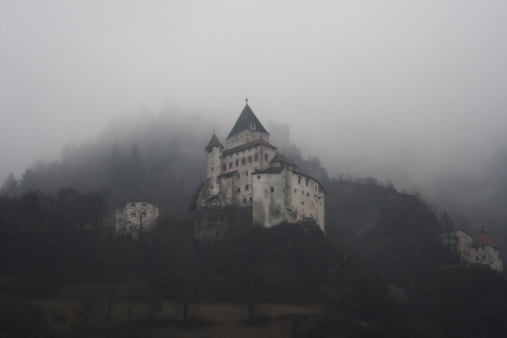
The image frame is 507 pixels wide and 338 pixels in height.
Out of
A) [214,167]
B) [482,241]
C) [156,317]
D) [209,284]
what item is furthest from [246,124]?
[482,241]

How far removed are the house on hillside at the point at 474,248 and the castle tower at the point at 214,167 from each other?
42501mm

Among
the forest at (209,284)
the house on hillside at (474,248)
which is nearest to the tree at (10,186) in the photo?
the forest at (209,284)

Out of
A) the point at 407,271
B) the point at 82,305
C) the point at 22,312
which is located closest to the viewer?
the point at 22,312

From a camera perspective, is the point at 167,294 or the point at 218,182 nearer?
the point at 167,294

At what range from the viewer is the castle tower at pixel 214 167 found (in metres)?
78.9

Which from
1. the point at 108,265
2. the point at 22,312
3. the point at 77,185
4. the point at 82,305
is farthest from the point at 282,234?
the point at 77,185

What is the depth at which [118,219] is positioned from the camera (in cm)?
7431

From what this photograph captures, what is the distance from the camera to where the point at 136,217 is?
7431 centimetres

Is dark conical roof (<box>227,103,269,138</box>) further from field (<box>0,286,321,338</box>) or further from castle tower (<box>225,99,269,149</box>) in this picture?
field (<box>0,286,321,338</box>)

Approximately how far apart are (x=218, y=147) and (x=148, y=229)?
16.4m

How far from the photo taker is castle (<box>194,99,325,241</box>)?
72688 mm

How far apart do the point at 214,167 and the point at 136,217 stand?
536 inches

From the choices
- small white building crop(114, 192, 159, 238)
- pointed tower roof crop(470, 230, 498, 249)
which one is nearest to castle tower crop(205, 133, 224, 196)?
small white building crop(114, 192, 159, 238)

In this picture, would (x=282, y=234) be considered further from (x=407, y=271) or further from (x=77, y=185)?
(x=77, y=185)
